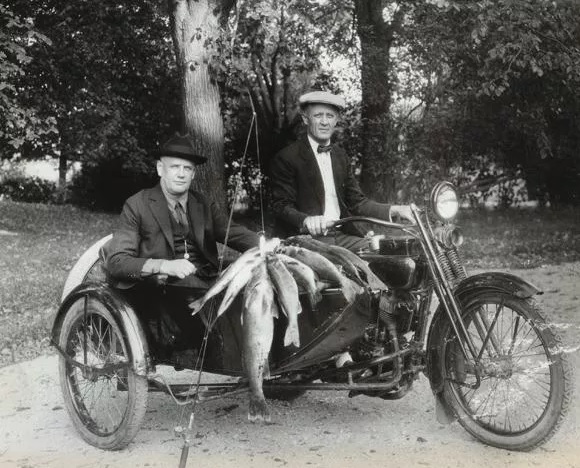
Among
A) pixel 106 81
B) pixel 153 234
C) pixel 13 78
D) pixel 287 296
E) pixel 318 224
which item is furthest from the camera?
pixel 106 81

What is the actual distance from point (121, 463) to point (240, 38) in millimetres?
7714

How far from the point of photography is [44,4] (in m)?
16.6

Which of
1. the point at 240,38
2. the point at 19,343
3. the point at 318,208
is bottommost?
the point at 19,343

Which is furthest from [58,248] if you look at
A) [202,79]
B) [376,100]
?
[376,100]

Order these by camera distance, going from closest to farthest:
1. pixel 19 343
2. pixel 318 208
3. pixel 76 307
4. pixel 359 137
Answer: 1. pixel 76 307
2. pixel 318 208
3. pixel 19 343
4. pixel 359 137

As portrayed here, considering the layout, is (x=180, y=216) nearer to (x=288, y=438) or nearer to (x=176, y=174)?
(x=176, y=174)

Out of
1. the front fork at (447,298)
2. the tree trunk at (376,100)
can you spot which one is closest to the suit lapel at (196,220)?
the front fork at (447,298)

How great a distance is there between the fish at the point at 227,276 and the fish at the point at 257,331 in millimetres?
72

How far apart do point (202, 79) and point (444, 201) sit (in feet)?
18.6

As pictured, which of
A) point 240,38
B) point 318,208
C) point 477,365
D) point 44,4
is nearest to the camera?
point 477,365

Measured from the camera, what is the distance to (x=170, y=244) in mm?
4133

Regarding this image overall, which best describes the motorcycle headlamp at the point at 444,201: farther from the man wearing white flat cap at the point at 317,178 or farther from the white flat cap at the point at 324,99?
the white flat cap at the point at 324,99

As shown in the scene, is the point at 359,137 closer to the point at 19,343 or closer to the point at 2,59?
the point at 2,59

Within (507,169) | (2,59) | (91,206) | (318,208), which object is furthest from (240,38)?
(91,206)
